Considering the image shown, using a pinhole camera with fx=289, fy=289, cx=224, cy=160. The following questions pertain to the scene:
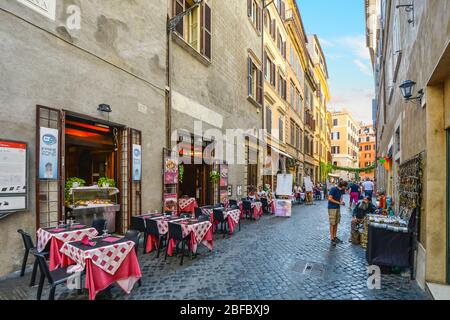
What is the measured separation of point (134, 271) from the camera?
4.30 m

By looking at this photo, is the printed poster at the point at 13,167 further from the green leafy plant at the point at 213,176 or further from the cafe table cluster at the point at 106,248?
the green leafy plant at the point at 213,176

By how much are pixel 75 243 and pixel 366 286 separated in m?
4.65

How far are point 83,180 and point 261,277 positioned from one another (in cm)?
533

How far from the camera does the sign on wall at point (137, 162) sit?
772 centimetres

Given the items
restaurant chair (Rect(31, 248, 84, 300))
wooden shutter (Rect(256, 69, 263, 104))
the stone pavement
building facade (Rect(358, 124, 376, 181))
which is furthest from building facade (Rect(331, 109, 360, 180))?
restaurant chair (Rect(31, 248, 84, 300))

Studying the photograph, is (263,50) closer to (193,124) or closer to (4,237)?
(193,124)

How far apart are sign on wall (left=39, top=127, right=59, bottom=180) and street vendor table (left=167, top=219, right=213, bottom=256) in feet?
8.65

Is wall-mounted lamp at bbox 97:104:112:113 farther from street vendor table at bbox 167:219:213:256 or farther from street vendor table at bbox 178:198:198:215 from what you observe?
street vendor table at bbox 178:198:198:215

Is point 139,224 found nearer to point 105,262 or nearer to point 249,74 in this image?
point 105,262

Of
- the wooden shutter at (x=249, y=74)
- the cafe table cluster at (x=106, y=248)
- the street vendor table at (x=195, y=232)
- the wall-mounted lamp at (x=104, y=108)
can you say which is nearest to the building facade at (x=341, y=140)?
the wooden shutter at (x=249, y=74)

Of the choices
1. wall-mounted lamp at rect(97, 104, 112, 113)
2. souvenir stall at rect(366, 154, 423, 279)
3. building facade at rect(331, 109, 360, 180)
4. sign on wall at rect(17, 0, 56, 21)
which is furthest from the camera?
building facade at rect(331, 109, 360, 180)

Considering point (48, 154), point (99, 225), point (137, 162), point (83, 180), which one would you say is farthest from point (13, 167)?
point (137, 162)

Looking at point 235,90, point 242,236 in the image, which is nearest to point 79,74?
point 242,236

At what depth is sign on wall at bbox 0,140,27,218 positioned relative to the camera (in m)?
4.86
